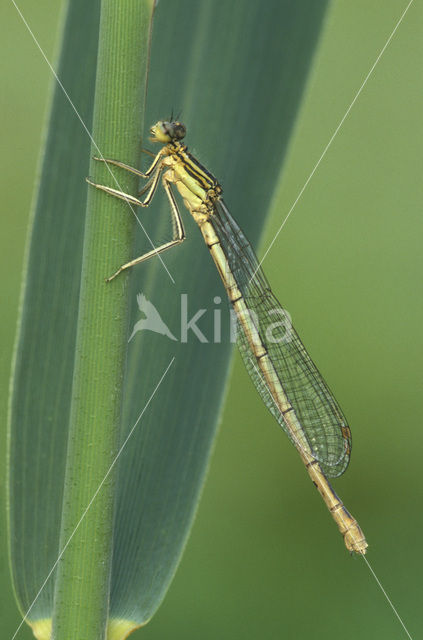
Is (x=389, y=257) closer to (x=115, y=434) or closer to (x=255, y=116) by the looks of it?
(x=255, y=116)

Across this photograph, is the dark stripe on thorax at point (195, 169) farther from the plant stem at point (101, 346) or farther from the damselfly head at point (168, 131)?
the plant stem at point (101, 346)

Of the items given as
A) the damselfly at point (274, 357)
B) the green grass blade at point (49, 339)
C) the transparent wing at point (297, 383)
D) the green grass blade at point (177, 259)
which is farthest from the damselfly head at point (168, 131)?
the transparent wing at point (297, 383)

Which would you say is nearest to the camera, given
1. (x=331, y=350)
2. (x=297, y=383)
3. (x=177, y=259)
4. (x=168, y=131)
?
(x=177, y=259)

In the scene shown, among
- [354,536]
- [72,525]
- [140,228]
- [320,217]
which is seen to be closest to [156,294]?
[140,228]

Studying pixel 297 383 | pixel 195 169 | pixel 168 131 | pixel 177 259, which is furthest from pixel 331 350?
pixel 177 259

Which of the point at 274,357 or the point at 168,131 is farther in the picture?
the point at 274,357

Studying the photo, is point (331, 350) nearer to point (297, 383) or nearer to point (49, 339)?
point (297, 383)
